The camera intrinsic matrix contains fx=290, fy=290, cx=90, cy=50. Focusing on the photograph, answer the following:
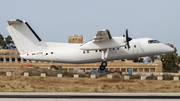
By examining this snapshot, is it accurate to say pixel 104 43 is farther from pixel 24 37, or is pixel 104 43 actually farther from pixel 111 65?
pixel 111 65

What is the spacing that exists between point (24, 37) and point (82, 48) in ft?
24.4

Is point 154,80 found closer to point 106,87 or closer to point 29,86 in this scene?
point 106,87

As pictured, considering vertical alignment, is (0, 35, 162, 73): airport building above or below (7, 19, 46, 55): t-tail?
below

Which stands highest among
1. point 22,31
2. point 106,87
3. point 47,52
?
point 22,31

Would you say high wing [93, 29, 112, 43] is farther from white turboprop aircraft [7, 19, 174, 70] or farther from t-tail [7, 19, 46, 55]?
t-tail [7, 19, 46, 55]

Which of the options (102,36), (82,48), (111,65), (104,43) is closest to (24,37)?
(82,48)

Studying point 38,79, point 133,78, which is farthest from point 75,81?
point 133,78

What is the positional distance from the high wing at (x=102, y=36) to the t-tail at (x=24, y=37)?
22.9 feet

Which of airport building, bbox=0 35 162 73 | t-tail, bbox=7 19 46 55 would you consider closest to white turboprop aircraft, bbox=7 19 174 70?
t-tail, bbox=7 19 46 55

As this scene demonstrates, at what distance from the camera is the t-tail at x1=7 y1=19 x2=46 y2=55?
116 ft

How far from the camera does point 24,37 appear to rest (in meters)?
36.0

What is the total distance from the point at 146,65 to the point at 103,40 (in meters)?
24.2

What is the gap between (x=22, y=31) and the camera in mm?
35844

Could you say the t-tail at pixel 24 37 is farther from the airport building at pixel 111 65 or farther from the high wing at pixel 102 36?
the airport building at pixel 111 65
